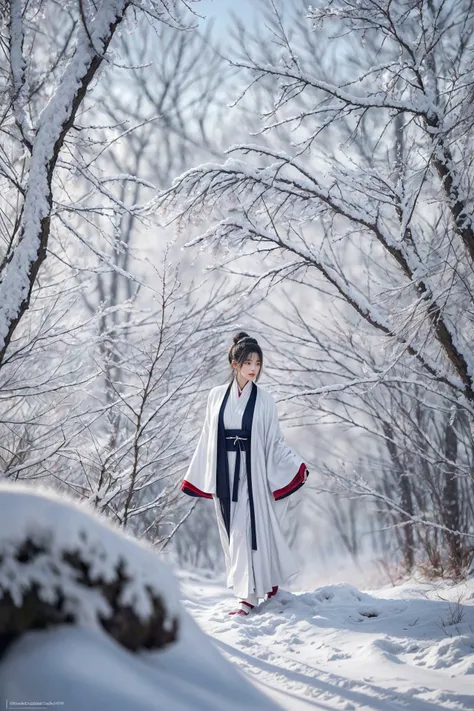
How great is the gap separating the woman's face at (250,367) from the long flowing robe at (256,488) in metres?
0.12

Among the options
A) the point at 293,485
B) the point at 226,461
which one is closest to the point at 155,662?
the point at 293,485

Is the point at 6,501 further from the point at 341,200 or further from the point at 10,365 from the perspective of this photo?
the point at 10,365

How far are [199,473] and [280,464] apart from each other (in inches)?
26.8

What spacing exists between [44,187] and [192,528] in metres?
14.6

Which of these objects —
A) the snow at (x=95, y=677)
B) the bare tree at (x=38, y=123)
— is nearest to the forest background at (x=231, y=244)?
the bare tree at (x=38, y=123)

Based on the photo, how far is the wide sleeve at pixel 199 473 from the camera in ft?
16.8

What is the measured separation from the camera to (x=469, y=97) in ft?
13.0

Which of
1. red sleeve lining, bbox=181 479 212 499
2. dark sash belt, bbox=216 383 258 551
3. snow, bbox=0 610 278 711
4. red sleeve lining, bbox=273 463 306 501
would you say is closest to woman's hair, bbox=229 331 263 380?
dark sash belt, bbox=216 383 258 551

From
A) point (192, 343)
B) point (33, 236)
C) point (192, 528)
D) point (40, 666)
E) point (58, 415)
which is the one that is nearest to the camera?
point (40, 666)

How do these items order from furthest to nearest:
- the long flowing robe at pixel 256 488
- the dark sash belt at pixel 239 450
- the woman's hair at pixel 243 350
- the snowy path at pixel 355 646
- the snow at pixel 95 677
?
the woman's hair at pixel 243 350, the dark sash belt at pixel 239 450, the long flowing robe at pixel 256 488, the snowy path at pixel 355 646, the snow at pixel 95 677

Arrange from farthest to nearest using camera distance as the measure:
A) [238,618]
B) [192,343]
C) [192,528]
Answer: [192,528] → [192,343] → [238,618]

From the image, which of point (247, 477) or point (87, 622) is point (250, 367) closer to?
point (247, 477)

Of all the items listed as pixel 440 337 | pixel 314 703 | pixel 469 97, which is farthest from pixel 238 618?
pixel 469 97

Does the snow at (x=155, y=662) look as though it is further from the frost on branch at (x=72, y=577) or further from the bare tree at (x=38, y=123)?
the bare tree at (x=38, y=123)
